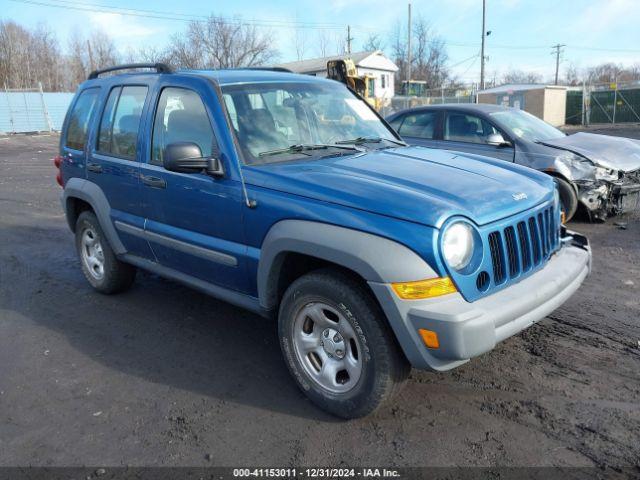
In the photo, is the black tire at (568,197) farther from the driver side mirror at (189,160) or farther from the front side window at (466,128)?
the driver side mirror at (189,160)

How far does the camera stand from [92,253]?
5.27 meters

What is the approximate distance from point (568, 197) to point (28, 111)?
107 feet

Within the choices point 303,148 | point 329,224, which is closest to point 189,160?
point 303,148

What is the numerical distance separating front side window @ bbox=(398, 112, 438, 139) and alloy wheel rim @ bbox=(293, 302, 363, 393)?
19.1ft

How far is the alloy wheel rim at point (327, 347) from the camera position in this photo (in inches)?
116

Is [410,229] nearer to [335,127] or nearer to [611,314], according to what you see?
[335,127]

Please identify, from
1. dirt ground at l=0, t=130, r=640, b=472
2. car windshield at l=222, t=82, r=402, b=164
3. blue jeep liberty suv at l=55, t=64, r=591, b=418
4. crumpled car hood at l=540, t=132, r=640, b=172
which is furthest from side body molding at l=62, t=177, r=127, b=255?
crumpled car hood at l=540, t=132, r=640, b=172

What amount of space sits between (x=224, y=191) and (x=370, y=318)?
133 centimetres

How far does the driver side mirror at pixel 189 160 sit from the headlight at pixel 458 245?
155 centimetres

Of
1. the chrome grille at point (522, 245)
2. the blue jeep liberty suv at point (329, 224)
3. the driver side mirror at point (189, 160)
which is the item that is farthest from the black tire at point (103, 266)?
the chrome grille at point (522, 245)

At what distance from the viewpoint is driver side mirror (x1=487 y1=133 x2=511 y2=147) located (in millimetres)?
7191

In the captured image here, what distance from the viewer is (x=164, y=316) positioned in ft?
15.4

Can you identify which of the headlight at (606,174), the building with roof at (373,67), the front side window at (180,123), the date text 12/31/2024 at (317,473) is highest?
the building with roof at (373,67)

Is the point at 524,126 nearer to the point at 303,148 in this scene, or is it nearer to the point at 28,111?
the point at 303,148
